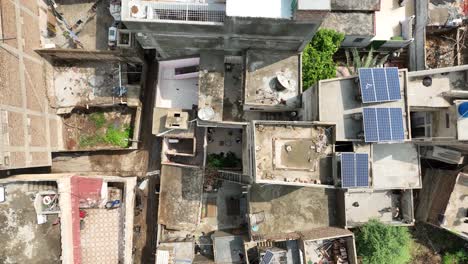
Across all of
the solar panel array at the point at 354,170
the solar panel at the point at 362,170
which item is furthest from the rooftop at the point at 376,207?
the solar panel array at the point at 354,170

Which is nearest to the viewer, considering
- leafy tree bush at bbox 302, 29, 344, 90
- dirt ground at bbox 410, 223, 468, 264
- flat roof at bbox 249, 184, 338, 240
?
leafy tree bush at bbox 302, 29, 344, 90

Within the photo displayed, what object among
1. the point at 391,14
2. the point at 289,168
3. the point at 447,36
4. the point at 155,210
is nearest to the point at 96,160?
the point at 155,210

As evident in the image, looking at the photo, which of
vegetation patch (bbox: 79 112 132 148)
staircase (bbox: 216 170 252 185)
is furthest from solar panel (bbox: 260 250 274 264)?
vegetation patch (bbox: 79 112 132 148)

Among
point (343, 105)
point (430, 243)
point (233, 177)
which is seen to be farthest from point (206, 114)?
point (430, 243)

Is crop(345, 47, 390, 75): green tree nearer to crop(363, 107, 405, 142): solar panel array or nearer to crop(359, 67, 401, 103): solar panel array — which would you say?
crop(359, 67, 401, 103): solar panel array

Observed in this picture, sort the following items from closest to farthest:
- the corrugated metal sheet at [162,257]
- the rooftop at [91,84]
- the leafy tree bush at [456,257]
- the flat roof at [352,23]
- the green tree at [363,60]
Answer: the flat roof at [352,23], the corrugated metal sheet at [162,257], the green tree at [363,60], the leafy tree bush at [456,257], the rooftop at [91,84]

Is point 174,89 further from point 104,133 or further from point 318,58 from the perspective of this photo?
point 318,58

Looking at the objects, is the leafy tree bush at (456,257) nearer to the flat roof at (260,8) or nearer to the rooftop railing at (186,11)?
the flat roof at (260,8)

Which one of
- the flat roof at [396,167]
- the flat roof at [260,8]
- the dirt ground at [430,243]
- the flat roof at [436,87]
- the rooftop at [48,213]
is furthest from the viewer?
the dirt ground at [430,243]
